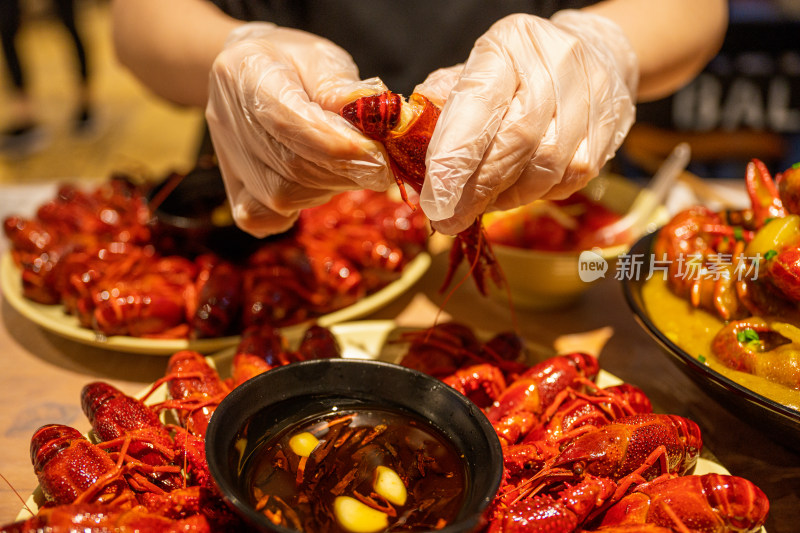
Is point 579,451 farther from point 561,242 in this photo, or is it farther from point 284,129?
point 561,242

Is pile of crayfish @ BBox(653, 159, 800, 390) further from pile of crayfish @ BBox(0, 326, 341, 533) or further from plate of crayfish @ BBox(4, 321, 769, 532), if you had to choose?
pile of crayfish @ BBox(0, 326, 341, 533)

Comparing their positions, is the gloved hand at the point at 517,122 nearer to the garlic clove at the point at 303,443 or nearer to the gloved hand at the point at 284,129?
the gloved hand at the point at 284,129

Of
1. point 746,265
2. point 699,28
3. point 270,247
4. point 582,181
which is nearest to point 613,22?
point 699,28

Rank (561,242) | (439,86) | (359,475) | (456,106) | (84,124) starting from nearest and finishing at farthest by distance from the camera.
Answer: (359,475)
(456,106)
(439,86)
(561,242)
(84,124)

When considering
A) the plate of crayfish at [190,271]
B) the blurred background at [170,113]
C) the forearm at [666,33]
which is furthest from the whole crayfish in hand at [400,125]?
the blurred background at [170,113]

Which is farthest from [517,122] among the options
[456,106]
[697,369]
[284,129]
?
[697,369]

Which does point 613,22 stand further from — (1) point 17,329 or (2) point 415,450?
(1) point 17,329
